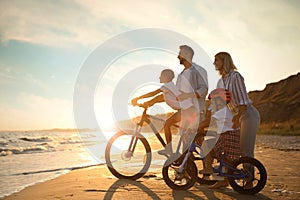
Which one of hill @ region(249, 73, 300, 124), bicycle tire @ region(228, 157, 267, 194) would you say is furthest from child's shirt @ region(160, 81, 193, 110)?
hill @ region(249, 73, 300, 124)

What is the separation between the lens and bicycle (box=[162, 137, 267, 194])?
4844mm

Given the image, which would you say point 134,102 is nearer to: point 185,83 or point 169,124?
point 169,124

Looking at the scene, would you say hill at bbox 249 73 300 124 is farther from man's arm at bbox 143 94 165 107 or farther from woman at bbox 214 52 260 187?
woman at bbox 214 52 260 187

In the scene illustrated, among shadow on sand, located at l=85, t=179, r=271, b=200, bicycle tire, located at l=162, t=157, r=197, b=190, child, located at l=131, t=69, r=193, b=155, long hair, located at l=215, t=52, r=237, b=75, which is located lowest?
shadow on sand, located at l=85, t=179, r=271, b=200

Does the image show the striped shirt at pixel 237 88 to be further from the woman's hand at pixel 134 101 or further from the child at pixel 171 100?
the woman's hand at pixel 134 101

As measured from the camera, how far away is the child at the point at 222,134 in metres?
5.00

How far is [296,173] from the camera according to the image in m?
6.68

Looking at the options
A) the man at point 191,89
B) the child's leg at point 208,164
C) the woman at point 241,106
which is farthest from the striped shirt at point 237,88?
the child's leg at point 208,164

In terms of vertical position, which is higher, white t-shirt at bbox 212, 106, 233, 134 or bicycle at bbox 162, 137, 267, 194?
white t-shirt at bbox 212, 106, 233, 134

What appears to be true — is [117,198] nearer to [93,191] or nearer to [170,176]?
[93,191]

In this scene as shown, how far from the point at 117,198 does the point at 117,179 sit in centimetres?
183

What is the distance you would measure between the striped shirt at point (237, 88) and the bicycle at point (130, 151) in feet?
5.10

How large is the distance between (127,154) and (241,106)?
2.72 metres

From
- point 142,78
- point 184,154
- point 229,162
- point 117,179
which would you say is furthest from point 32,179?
point 229,162
